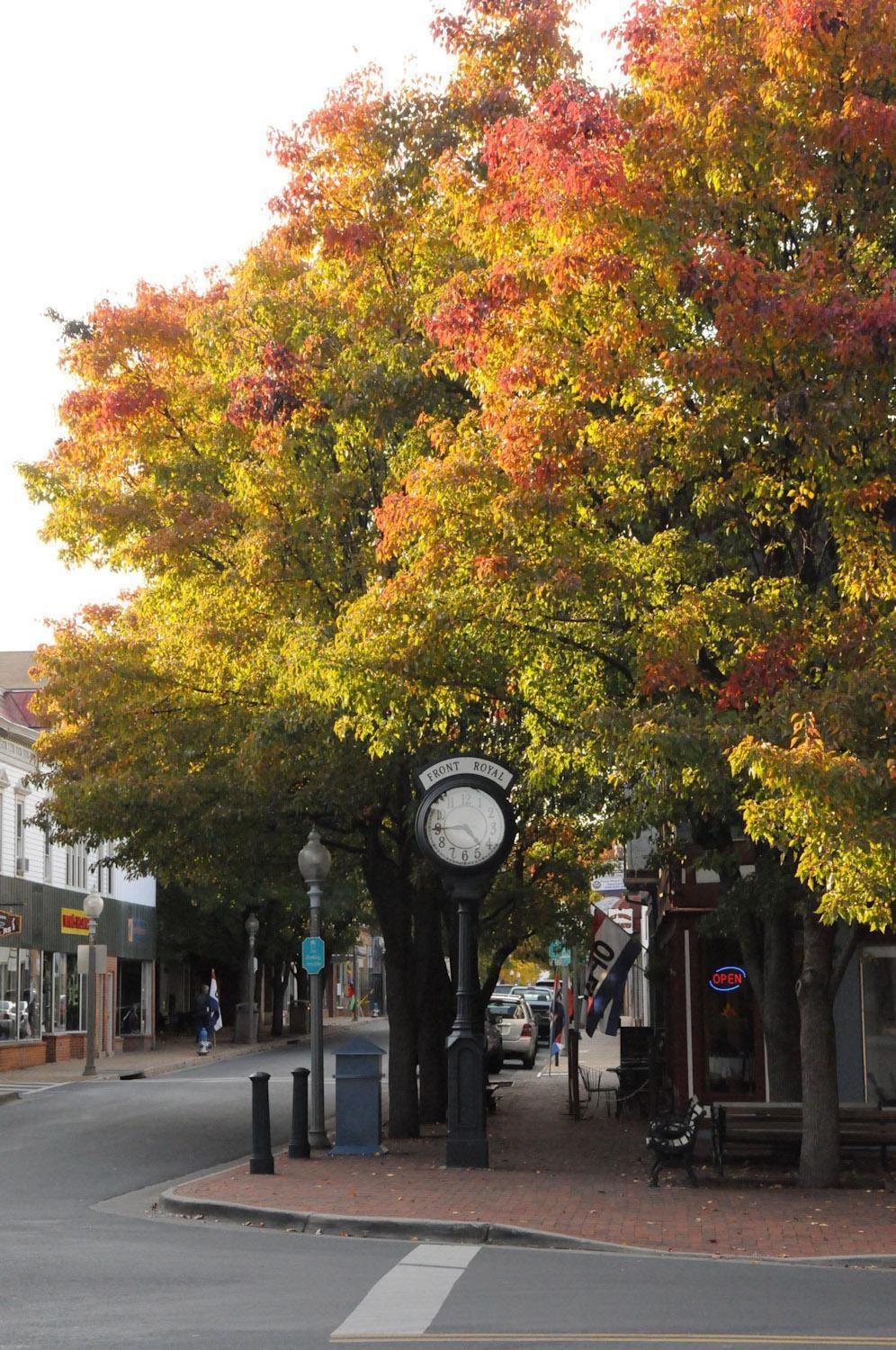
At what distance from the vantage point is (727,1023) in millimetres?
24188

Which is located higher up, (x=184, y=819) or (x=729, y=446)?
(x=729, y=446)

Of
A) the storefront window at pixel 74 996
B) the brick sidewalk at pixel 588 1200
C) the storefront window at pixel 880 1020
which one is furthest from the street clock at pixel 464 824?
the storefront window at pixel 74 996

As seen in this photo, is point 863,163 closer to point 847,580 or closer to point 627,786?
point 847,580

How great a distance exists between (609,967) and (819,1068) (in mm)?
10723

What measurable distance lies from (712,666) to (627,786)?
283 centimetres

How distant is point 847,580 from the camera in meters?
13.4

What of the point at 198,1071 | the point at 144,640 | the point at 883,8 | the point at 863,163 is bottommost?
the point at 198,1071

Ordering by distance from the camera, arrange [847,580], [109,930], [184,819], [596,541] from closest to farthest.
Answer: [847,580] < [596,541] < [184,819] < [109,930]

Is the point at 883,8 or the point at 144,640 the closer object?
the point at 883,8

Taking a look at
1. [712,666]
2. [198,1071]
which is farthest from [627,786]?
[198,1071]

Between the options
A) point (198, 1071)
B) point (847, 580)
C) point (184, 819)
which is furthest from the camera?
point (198, 1071)

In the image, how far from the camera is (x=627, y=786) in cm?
1780

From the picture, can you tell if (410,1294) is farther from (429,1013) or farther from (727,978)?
(429,1013)

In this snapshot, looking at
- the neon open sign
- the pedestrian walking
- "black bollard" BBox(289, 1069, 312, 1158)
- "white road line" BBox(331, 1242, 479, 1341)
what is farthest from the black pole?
the pedestrian walking
